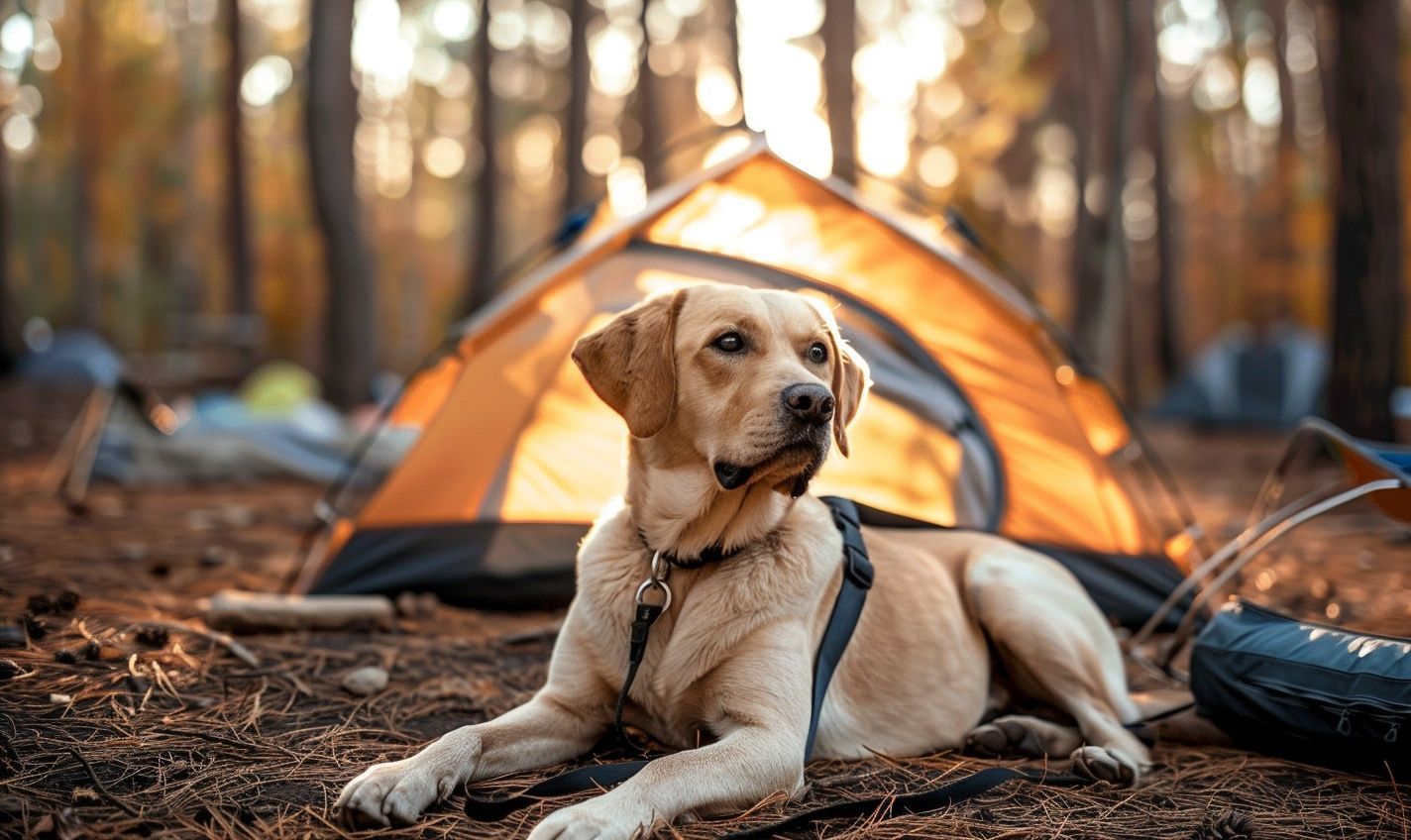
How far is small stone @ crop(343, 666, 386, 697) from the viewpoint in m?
3.77

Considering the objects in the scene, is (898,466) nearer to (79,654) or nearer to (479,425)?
(479,425)

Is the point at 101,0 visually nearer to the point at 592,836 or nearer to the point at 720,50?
the point at 720,50

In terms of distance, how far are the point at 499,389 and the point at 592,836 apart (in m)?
3.25

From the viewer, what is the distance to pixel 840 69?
48.5ft

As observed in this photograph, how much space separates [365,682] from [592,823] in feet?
5.45

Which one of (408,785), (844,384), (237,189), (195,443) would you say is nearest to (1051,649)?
(844,384)

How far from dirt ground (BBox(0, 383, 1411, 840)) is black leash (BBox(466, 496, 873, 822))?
94mm

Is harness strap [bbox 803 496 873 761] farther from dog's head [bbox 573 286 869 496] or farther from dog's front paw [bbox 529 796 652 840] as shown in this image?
dog's front paw [bbox 529 796 652 840]

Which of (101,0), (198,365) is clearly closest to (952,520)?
(198,365)

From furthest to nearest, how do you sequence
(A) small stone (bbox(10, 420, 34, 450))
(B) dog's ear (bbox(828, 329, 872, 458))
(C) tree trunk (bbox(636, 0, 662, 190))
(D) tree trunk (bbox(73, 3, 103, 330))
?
1. (D) tree trunk (bbox(73, 3, 103, 330))
2. (C) tree trunk (bbox(636, 0, 662, 190))
3. (A) small stone (bbox(10, 420, 34, 450))
4. (B) dog's ear (bbox(828, 329, 872, 458))

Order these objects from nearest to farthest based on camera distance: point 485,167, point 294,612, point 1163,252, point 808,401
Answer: point 808,401, point 294,612, point 1163,252, point 485,167

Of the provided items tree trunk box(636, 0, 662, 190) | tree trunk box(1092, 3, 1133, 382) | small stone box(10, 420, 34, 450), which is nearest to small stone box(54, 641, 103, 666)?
small stone box(10, 420, 34, 450)

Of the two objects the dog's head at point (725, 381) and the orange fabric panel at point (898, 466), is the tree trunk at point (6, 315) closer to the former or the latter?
the orange fabric panel at point (898, 466)

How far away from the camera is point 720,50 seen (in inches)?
1223
